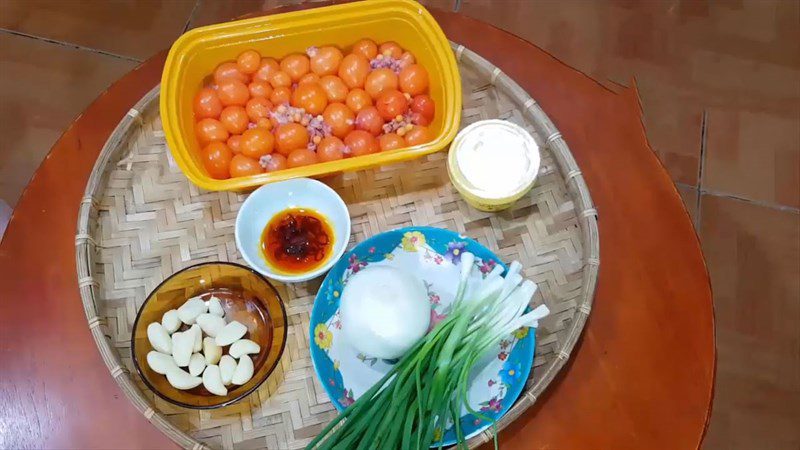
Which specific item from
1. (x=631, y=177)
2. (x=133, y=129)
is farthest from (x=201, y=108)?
(x=631, y=177)

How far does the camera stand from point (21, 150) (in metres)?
1.65

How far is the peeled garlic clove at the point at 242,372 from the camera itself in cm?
93

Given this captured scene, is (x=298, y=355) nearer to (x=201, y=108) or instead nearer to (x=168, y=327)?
(x=168, y=327)

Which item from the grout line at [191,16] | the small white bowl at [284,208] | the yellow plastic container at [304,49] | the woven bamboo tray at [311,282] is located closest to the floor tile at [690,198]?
the woven bamboo tray at [311,282]

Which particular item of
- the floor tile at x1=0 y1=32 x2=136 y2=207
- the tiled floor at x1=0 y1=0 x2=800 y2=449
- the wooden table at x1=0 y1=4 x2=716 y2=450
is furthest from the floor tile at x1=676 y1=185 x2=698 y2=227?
the floor tile at x1=0 y1=32 x2=136 y2=207

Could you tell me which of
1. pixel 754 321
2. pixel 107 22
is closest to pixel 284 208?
pixel 107 22

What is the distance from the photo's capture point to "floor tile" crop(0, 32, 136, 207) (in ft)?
5.41

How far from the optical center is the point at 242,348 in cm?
95

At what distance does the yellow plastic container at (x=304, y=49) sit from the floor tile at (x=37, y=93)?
2.37ft

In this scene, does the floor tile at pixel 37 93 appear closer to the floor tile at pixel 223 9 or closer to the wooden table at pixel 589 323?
the floor tile at pixel 223 9

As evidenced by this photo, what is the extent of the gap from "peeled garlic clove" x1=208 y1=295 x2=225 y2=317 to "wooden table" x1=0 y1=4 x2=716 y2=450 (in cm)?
18

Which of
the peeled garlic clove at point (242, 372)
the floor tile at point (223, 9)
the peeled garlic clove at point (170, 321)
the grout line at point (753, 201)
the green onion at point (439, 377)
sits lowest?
the grout line at point (753, 201)

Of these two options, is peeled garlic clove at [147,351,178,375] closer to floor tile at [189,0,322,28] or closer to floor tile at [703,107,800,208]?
floor tile at [189,0,322,28]

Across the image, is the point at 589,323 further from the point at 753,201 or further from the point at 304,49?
the point at 753,201
